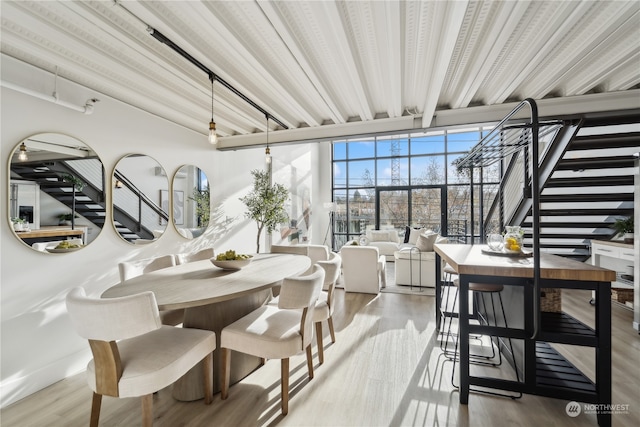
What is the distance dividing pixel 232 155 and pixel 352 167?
5177 mm

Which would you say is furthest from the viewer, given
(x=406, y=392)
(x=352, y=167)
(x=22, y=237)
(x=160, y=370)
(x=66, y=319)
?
(x=352, y=167)

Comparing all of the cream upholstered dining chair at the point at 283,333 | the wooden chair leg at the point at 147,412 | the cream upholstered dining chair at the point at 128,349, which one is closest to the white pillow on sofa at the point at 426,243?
the cream upholstered dining chair at the point at 283,333

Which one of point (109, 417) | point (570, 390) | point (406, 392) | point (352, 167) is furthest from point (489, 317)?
point (352, 167)

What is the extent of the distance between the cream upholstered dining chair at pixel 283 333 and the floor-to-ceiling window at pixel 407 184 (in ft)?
22.1

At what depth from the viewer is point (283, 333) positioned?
1.80 meters

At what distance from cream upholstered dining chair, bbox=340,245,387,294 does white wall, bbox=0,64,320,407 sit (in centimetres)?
240

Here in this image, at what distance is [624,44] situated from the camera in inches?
76.2

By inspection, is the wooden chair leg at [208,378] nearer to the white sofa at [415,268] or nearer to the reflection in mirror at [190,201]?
the reflection in mirror at [190,201]

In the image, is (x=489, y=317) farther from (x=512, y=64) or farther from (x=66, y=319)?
(x=66, y=319)

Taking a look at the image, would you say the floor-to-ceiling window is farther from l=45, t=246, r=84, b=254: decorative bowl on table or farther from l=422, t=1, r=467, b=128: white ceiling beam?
l=45, t=246, r=84, b=254: decorative bowl on table

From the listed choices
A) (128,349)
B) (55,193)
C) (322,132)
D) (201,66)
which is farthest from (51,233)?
(322,132)

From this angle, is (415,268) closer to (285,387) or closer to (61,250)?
(285,387)

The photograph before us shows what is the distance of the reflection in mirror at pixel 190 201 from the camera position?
3.62 meters

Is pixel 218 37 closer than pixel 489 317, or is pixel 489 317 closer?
pixel 218 37
